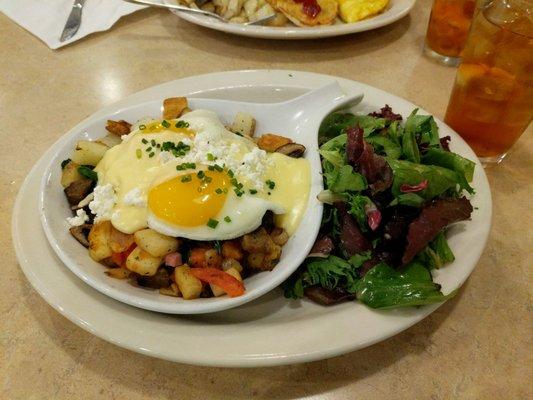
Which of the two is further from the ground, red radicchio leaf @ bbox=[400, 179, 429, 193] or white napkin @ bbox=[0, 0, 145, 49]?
red radicchio leaf @ bbox=[400, 179, 429, 193]

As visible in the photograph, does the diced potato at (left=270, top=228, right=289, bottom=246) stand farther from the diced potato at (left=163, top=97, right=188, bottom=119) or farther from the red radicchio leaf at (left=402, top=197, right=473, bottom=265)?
the diced potato at (left=163, top=97, right=188, bottom=119)

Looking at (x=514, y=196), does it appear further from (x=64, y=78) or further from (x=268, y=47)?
(x=64, y=78)

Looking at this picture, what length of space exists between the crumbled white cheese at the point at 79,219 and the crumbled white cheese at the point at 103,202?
0.03 metres

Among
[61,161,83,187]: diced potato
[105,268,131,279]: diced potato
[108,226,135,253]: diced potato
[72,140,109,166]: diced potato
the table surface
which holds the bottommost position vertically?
the table surface

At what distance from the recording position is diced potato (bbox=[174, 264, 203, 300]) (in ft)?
3.36

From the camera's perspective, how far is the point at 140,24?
2289 millimetres

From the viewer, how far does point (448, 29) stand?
1.90 m

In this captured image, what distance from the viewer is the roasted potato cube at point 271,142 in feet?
4.31

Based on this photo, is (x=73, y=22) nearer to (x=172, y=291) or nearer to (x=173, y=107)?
(x=173, y=107)

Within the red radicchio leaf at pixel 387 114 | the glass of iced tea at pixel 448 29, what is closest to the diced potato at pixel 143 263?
the red radicchio leaf at pixel 387 114

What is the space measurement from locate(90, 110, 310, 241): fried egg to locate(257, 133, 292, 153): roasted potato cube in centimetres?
5

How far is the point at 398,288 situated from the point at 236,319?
0.38 metres

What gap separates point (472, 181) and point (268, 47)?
4.02 feet

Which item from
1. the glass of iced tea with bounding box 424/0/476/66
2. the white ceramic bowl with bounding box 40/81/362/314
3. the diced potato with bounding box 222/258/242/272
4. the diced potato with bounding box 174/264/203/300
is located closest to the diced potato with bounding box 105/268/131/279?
the white ceramic bowl with bounding box 40/81/362/314
